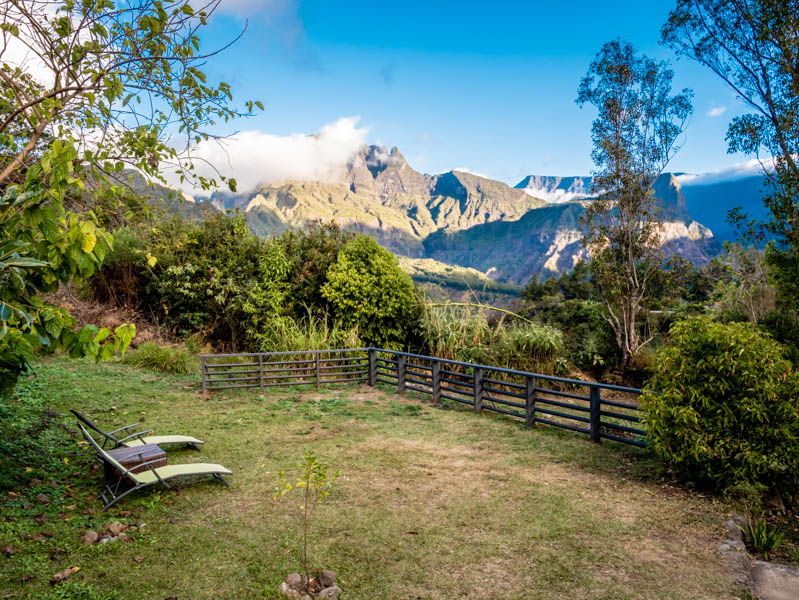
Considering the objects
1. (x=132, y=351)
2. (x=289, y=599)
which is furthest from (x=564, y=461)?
(x=132, y=351)

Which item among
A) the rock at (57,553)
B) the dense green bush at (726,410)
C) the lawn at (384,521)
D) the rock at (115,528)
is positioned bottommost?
the lawn at (384,521)

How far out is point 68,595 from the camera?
2.73m

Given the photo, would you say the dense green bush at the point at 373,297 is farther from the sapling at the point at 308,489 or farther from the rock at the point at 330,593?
the rock at the point at 330,593

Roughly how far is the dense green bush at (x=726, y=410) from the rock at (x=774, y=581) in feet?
3.30

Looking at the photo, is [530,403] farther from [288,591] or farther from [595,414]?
[288,591]

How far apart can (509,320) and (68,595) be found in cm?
1011

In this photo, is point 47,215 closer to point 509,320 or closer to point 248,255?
point 509,320

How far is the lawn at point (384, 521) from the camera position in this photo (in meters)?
3.07

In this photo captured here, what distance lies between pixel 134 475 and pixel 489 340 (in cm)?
774

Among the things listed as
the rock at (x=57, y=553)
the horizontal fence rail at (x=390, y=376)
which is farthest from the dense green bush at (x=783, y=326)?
the rock at (x=57, y=553)

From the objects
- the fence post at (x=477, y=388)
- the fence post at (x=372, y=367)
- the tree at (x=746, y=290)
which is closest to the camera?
the fence post at (x=477, y=388)

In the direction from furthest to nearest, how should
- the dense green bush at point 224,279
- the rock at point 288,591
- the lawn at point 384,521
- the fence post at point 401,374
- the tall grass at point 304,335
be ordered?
1. the dense green bush at point 224,279
2. the tall grass at point 304,335
3. the fence post at point 401,374
4. the lawn at point 384,521
5. the rock at point 288,591

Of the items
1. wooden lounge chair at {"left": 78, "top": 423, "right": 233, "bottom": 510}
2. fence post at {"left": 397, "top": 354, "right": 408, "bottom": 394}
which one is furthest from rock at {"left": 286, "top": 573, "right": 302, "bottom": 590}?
fence post at {"left": 397, "top": 354, "right": 408, "bottom": 394}

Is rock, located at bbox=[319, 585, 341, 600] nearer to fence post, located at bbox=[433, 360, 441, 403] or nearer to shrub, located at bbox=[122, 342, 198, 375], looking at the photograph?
fence post, located at bbox=[433, 360, 441, 403]
